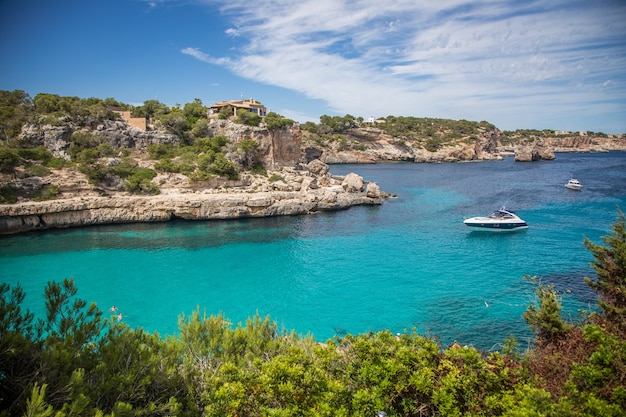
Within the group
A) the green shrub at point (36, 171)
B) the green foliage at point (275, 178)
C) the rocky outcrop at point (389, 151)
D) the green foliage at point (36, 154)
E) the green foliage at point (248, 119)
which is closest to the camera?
the green shrub at point (36, 171)

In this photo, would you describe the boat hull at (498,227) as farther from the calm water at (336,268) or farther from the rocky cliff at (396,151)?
the rocky cliff at (396,151)

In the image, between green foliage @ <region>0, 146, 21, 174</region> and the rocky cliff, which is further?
the rocky cliff

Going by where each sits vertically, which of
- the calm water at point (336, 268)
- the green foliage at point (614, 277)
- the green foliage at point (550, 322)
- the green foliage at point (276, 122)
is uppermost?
the green foliage at point (276, 122)

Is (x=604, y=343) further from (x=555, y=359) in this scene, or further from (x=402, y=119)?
(x=402, y=119)

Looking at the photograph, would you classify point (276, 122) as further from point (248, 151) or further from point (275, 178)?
point (275, 178)

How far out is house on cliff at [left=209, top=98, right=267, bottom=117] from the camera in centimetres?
5251

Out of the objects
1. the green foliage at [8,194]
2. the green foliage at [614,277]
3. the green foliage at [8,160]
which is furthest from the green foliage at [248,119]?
the green foliage at [614,277]

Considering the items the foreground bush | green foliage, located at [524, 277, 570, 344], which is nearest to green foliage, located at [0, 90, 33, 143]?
the foreground bush

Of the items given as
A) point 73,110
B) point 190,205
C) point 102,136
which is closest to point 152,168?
point 102,136

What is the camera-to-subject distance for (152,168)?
37.0 m

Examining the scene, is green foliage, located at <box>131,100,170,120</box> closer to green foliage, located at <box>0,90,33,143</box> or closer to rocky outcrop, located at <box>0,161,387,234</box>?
green foliage, located at <box>0,90,33,143</box>

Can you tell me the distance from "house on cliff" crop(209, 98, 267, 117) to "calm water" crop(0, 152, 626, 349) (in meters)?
25.3

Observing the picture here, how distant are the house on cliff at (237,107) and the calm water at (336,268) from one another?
2534 centimetres

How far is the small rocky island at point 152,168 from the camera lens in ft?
98.5
